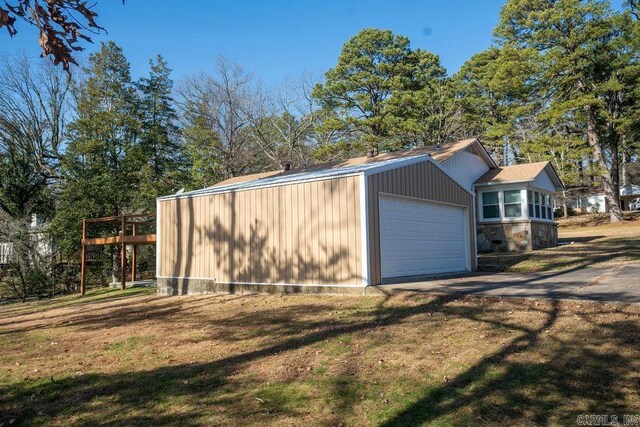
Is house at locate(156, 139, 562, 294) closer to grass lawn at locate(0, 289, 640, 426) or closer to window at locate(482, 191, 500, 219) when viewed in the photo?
grass lawn at locate(0, 289, 640, 426)

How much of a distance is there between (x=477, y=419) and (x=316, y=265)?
6.38 metres

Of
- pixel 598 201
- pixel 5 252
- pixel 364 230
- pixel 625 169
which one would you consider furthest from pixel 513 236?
pixel 625 169

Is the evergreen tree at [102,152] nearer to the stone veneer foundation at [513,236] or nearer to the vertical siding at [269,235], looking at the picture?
the vertical siding at [269,235]

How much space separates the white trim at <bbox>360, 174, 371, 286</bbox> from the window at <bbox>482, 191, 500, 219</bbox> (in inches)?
504

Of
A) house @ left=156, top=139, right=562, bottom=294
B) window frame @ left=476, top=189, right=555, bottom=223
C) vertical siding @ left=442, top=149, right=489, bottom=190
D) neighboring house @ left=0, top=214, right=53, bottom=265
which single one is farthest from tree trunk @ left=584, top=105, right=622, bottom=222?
neighboring house @ left=0, top=214, right=53, bottom=265

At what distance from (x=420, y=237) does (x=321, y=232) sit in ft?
9.96

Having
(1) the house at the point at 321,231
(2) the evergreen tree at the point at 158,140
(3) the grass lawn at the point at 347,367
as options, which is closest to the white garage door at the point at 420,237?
(1) the house at the point at 321,231

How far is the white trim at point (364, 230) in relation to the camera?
953cm

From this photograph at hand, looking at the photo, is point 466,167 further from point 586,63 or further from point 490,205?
point 586,63

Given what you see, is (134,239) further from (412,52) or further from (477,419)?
(412,52)

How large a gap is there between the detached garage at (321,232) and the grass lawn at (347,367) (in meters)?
1.70

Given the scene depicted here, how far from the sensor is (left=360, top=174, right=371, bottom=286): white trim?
9531 mm

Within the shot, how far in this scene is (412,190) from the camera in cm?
1157

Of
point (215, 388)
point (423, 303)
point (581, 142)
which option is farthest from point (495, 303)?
point (581, 142)
